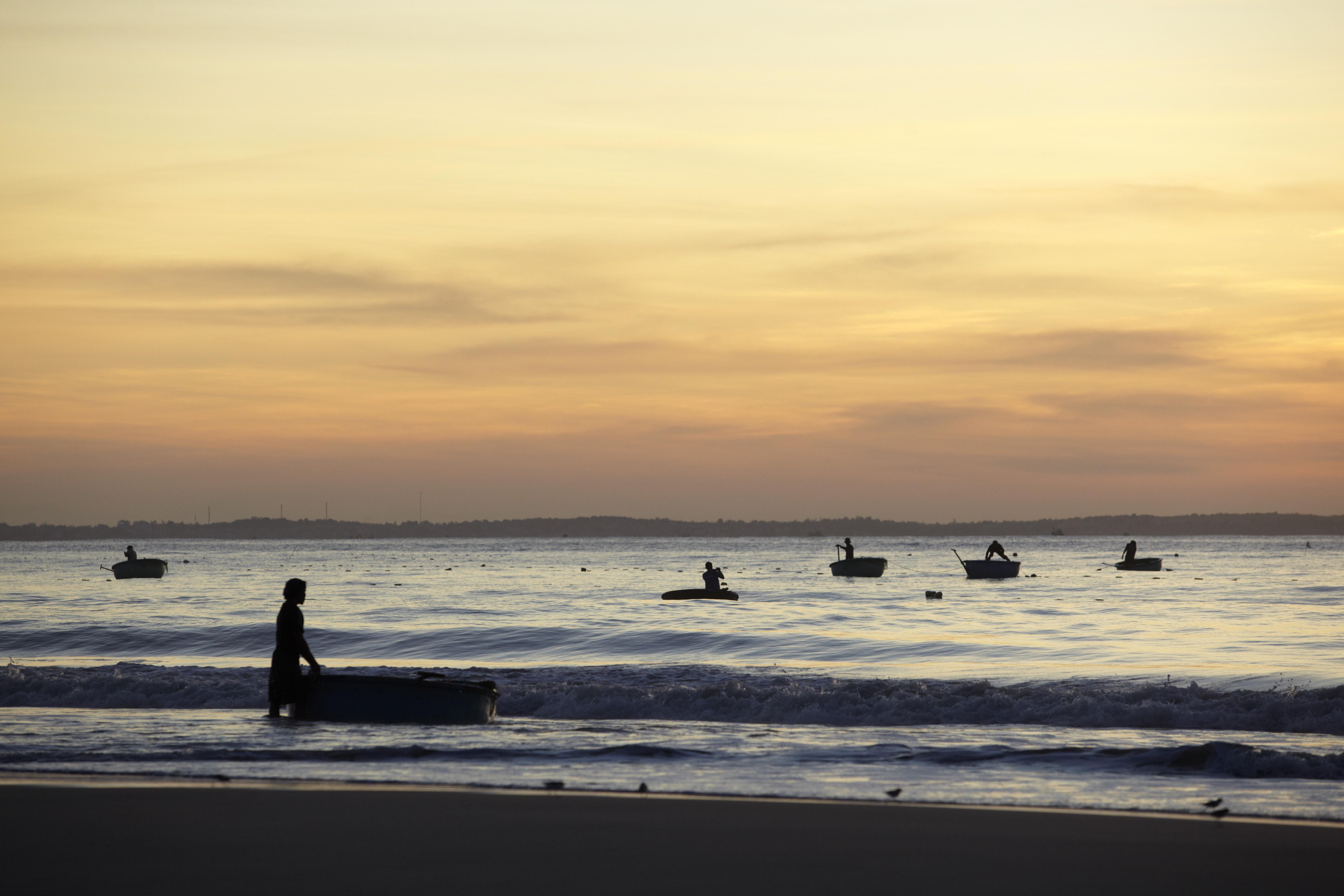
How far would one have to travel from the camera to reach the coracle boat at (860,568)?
78.0m

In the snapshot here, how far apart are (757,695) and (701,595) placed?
3108 cm

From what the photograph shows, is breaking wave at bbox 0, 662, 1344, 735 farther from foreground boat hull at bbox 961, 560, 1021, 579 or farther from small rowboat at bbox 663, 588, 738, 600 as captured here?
foreground boat hull at bbox 961, 560, 1021, 579

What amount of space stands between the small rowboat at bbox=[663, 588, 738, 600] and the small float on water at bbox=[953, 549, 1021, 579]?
84.2ft

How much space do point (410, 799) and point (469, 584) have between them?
224 feet

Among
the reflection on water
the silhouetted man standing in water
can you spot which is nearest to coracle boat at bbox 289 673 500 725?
the silhouetted man standing in water

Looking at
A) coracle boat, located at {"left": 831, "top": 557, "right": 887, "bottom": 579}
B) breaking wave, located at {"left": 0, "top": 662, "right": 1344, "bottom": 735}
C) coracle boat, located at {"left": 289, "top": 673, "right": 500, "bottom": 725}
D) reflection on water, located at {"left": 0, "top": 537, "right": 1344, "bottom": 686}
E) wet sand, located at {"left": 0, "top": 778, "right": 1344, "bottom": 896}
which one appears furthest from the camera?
coracle boat, located at {"left": 831, "top": 557, "right": 887, "bottom": 579}

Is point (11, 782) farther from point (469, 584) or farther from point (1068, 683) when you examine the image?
point (469, 584)

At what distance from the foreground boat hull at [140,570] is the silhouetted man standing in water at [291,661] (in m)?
70.0

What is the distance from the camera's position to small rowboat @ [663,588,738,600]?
51656 millimetres

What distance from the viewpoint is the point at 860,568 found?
7888cm

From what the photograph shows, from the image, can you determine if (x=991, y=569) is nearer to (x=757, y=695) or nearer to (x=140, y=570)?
(x=757, y=695)

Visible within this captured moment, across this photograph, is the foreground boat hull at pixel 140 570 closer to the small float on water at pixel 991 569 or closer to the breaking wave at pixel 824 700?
the small float on water at pixel 991 569

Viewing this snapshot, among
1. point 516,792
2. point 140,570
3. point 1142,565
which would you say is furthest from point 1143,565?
point 516,792

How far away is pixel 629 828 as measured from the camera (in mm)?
10375
